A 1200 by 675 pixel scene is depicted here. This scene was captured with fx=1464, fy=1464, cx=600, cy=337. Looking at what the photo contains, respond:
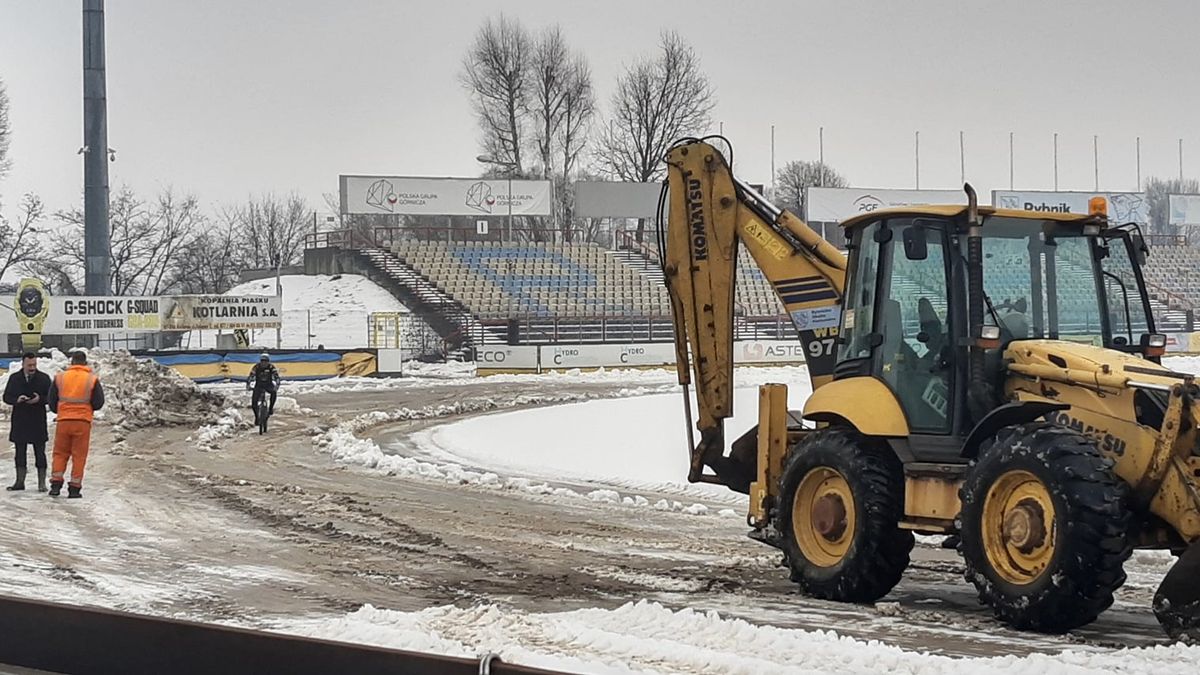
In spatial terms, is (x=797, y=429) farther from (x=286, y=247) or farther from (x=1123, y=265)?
(x=286, y=247)

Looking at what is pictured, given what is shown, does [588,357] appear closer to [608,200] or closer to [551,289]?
[551,289]

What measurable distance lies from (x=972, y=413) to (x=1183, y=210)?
76016mm

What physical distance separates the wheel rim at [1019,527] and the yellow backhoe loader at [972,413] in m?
0.01

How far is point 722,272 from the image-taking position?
11.8m

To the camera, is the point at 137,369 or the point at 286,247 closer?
the point at 137,369

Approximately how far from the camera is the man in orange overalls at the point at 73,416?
16.3 meters

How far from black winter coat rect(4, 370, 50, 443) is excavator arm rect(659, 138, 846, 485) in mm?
8792

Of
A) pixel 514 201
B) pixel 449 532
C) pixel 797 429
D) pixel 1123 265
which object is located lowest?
pixel 449 532

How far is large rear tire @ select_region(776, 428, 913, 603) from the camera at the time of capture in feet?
30.6

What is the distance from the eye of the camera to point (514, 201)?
67938mm

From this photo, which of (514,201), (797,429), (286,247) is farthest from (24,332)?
(286,247)

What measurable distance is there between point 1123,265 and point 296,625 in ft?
19.1

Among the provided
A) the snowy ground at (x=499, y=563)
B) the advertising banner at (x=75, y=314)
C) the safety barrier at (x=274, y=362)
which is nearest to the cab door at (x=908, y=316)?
the snowy ground at (x=499, y=563)

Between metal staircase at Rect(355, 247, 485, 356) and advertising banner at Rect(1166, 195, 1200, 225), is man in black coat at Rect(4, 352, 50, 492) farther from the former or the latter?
advertising banner at Rect(1166, 195, 1200, 225)
